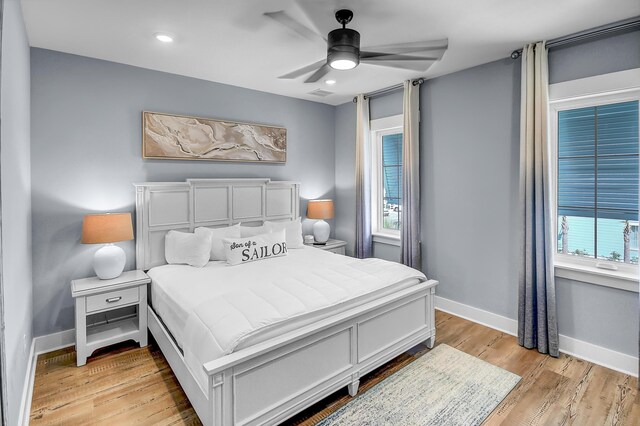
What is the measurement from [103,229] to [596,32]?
4.37 metres

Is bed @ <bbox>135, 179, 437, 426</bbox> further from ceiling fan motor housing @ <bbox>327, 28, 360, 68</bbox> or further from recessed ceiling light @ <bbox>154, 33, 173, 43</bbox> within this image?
ceiling fan motor housing @ <bbox>327, 28, 360, 68</bbox>

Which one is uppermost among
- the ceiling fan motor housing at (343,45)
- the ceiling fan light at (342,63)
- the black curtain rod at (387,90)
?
the black curtain rod at (387,90)

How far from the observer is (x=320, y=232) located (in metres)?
4.77

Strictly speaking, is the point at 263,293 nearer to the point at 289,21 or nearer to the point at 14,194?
the point at 14,194

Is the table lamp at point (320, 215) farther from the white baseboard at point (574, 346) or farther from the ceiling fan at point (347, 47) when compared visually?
the ceiling fan at point (347, 47)

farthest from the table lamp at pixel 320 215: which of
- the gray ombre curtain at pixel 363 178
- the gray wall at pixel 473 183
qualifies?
the gray wall at pixel 473 183

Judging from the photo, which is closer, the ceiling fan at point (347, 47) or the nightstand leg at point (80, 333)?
the ceiling fan at point (347, 47)

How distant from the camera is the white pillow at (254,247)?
339cm

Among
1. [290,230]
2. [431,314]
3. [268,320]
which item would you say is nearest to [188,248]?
[290,230]

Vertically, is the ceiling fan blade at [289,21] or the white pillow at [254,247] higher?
the ceiling fan blade at [289,21]

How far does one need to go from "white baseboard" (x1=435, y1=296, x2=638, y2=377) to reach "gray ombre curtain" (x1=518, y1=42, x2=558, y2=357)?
0.18m

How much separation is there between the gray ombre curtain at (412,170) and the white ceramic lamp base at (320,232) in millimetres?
1181

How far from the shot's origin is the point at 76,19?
2475 mm

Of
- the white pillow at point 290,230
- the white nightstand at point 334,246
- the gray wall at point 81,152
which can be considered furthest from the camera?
the white nightstand at point 334,246
